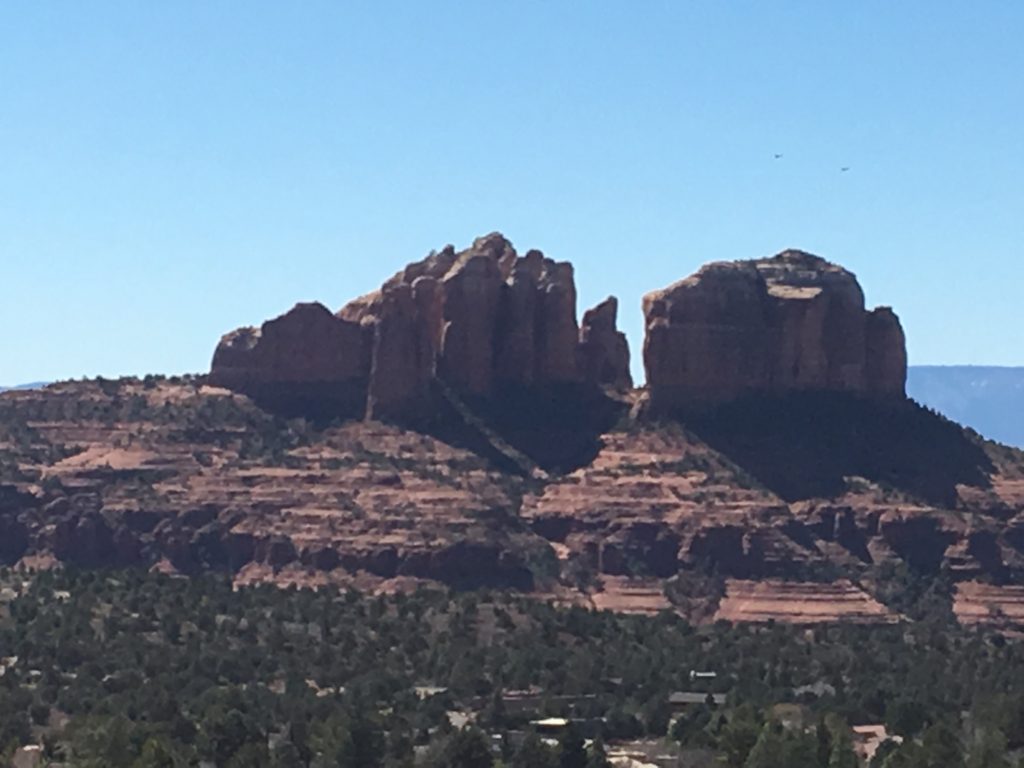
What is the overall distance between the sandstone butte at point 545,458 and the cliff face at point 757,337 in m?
0.15

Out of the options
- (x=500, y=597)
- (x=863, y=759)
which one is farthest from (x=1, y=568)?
(x=863, y=759)

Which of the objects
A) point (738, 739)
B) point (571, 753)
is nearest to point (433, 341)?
point (571, 753)

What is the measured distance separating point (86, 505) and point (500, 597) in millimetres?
25038

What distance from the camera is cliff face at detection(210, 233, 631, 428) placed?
18312cm

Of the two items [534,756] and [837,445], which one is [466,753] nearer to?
[534,756]

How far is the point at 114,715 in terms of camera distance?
405 ft

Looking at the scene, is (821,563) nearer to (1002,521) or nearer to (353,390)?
(1002,521)

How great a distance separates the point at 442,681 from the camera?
142 meters

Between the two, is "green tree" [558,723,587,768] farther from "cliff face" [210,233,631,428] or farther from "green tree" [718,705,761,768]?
"cliff face" [210,233,631,428]

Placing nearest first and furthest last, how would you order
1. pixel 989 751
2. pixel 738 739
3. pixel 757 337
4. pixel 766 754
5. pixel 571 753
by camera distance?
pixel 766 754
pixel 989 751
pixel 738 739
pixel 571 753
pixel 757 337

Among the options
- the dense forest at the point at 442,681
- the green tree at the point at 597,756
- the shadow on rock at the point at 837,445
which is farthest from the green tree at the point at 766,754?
the shadow on rock at the point at 837,445

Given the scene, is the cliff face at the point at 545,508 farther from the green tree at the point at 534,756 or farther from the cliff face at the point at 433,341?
the green tree at the point at 534,756

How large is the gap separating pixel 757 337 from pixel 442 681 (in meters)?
45.6

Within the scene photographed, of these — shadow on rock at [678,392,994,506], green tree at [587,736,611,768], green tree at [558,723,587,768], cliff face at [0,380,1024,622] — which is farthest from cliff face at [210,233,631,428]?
green tree at [558,723,587,768]
